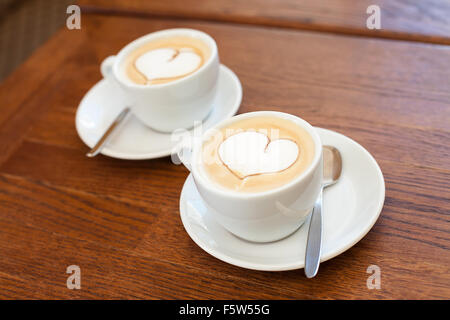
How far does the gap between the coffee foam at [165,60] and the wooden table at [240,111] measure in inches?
4.6

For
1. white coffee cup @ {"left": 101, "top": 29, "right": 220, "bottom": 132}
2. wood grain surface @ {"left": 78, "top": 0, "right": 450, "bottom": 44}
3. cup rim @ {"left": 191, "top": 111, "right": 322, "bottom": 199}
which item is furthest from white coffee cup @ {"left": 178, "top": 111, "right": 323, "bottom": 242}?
wood grain surface @ {"left": 78, "top": 0, "right": 450, "bottom": 44}

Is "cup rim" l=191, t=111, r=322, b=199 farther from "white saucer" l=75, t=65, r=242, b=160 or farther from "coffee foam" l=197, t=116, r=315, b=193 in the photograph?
"white saucer" l=75, t=65, r=242, b=160

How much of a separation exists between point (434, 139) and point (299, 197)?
0.29 m

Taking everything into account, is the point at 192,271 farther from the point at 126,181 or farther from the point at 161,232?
the point at 126,181

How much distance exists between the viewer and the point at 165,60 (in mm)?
820

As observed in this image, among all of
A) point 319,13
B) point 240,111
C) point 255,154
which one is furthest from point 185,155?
point 319,13

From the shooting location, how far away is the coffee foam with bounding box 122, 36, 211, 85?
791 mm

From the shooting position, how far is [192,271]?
599 mm

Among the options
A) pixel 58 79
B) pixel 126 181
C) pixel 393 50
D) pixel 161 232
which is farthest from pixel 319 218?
pixel 58 79

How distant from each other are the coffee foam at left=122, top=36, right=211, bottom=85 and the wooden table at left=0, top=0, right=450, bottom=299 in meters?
0.12

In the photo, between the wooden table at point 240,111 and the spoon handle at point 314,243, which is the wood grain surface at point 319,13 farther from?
the spoon handle at point 314,243

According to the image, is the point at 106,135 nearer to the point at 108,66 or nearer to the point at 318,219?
the point at 108,66

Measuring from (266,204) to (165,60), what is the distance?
0.40 m

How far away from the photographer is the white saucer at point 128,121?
31.4 inches
